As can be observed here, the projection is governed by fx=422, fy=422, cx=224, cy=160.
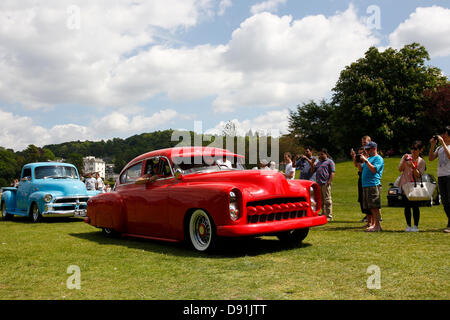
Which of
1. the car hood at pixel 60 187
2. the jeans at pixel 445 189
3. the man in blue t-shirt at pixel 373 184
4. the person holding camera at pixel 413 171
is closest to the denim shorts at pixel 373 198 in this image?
the man in blue t-shirt at pixel 373 184

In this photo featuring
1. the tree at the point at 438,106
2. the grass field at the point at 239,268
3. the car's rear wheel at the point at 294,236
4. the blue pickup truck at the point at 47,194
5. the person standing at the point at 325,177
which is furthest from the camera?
the tree at the point at 438,106

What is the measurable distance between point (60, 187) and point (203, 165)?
8386mm

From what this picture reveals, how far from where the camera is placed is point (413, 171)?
8.49 metres

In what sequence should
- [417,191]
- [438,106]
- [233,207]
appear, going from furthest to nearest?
[438,106]
[417,191]
[233,207]

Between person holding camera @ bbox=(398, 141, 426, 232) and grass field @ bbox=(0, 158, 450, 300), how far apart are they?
0.99 feet

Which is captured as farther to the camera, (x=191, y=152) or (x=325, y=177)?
(x=325, y=177)

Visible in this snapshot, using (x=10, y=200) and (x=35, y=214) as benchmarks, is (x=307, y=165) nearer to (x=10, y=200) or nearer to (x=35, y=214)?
(x=35, y=214)

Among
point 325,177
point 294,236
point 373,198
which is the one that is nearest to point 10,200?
point 325,177

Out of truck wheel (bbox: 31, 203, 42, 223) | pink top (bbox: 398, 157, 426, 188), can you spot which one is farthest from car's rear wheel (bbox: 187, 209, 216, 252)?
truck wheel (bbox: 31, 203, 42, 223)

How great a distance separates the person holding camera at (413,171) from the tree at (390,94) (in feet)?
117

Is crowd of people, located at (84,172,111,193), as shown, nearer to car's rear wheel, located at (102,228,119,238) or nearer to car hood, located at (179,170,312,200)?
car's rear wheel, located at (102,228,119,238)

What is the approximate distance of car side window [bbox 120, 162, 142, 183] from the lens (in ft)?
27.8

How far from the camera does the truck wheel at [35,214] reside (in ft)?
44.9

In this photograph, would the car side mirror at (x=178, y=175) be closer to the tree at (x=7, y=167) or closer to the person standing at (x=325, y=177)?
the person standing at (x=325, y=177)
